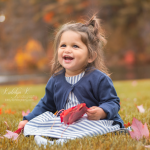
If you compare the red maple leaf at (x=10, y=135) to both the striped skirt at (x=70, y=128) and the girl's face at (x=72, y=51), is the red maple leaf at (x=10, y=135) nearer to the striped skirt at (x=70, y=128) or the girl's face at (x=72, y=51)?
the striped skirt at (x=70, y=128)

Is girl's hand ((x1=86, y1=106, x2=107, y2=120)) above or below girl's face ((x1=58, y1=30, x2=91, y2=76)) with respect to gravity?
below

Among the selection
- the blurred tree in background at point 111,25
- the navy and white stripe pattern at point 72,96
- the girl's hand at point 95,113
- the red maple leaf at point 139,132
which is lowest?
the red maple leaf at point 139,132

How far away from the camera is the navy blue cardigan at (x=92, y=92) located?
6.34ft

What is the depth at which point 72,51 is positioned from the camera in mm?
2010

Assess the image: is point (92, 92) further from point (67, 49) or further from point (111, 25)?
point (111, 25)

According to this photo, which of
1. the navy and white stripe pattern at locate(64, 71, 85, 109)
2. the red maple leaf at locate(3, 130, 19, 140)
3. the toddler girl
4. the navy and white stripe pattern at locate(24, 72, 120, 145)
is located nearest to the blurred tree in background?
the toddler girl

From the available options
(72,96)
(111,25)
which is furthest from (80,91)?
(111,25)

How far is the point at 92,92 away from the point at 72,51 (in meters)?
0.43

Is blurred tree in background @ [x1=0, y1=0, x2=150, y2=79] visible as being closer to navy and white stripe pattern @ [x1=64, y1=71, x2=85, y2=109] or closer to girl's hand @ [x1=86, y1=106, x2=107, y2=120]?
navy and white stripe pattern @ [x1=64, y1=71, x2=85, y2=109]

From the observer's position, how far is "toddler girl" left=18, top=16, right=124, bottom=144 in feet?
5.95

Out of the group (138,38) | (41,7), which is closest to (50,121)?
(138,38)

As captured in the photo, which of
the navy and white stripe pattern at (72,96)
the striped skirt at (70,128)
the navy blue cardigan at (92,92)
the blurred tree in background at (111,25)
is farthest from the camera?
the blurred tree in background at (111,25)

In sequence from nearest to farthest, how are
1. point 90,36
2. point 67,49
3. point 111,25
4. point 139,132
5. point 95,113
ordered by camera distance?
point 139,132 < point 95,113 < point 67,49 < point 90,36 < point 111,25

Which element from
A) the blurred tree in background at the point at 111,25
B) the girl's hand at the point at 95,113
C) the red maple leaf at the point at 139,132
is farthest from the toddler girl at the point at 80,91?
the blurred tree in background at the point at 111,25
